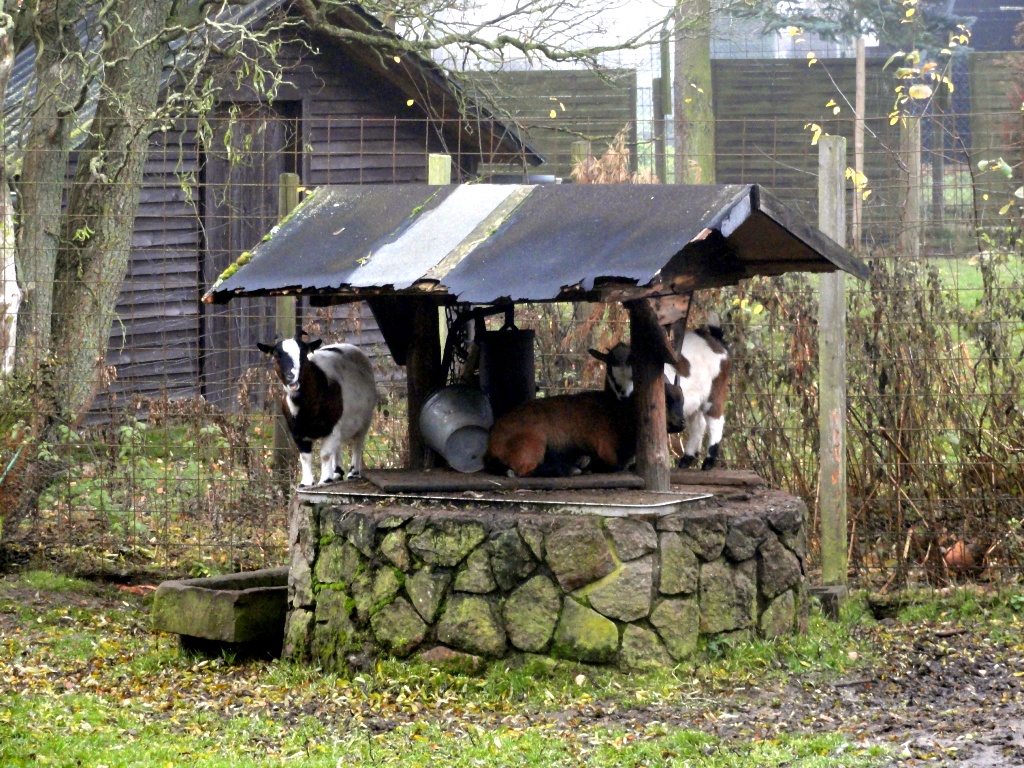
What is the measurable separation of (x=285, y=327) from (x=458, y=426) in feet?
8.65

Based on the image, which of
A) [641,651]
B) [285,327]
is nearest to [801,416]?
[641,651]

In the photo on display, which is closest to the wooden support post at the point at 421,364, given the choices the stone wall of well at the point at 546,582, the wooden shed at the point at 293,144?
the stone wall of well at the point at 546,582

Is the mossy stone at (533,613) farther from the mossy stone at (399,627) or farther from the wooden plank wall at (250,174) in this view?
the wooden plank wall at (250,174)

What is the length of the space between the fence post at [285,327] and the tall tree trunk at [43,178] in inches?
75.6

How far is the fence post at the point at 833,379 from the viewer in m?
9.16

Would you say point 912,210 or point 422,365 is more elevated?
point 912,210

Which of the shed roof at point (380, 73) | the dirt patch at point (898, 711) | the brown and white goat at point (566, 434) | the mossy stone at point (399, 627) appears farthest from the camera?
the shed roof at point (380, 73)

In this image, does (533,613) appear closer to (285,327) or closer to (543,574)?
(543,574)

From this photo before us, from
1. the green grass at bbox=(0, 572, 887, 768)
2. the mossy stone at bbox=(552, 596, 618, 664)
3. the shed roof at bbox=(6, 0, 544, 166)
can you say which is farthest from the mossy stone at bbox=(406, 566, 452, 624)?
the shed roof at bbox=(6, 0, 544, 166)

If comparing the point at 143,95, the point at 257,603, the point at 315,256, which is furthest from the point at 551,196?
the point at 143,95

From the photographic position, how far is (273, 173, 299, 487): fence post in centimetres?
993

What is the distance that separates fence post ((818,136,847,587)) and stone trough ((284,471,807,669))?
1.48m

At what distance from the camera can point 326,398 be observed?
8.56 metres

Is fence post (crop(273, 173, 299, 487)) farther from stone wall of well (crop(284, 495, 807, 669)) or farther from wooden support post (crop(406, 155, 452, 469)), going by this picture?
stone wall of well (crop(284, 495, 807, 669))
